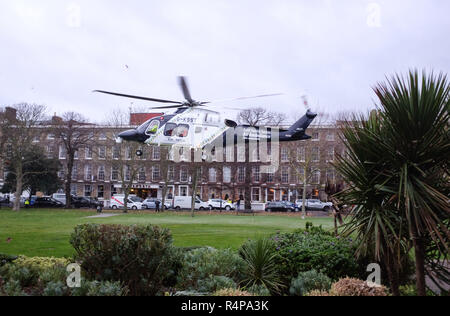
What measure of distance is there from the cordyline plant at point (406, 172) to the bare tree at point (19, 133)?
33283mm

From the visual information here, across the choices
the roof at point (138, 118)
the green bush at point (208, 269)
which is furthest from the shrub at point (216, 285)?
the roof at point (138, 118)

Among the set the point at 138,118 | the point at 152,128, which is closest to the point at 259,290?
the point at 152,128

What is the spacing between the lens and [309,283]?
585cm

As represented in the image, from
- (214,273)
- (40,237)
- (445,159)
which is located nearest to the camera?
(445,159)

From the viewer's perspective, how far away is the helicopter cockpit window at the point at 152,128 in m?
12.1

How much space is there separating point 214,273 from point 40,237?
30.4ft

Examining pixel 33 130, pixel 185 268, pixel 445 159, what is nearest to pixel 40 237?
pixel 185 268

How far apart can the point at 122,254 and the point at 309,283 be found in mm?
2973

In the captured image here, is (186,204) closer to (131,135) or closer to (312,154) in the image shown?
(312,154)

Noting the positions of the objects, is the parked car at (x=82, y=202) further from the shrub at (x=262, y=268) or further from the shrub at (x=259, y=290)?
the shrub at (x=259, y=290)

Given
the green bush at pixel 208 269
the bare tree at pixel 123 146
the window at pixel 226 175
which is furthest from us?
the window at pixel 226 175

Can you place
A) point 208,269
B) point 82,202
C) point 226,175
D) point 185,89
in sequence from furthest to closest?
point 226,175
point 82,202
point 185,89
point 208,269

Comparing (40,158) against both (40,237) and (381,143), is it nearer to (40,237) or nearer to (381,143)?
(40,237)
